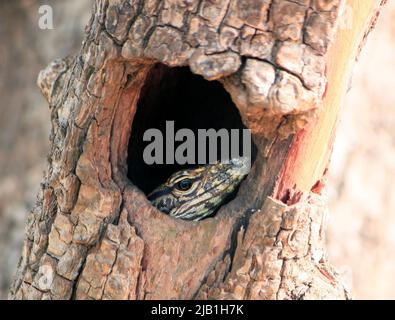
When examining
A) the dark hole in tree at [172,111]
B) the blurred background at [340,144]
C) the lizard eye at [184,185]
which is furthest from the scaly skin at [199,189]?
the blurred background at [340,144]

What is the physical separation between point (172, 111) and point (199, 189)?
2.33 feet

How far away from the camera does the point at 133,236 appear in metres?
4.28

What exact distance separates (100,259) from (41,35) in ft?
19.4

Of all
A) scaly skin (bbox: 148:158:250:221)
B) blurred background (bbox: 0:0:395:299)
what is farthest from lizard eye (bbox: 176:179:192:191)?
blurred background (bbox: 0:0:395:299)

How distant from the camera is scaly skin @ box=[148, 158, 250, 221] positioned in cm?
483

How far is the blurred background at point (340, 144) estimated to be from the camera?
918 centimetres

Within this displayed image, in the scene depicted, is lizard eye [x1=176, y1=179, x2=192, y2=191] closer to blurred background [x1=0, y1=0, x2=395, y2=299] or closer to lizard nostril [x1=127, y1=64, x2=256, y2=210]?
lizard nostril [x1=127, y1=64, x2=256, y2=210]

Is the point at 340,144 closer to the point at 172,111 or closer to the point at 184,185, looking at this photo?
the point at 172,111

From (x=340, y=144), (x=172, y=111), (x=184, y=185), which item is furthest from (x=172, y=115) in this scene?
(x=340, y=144)

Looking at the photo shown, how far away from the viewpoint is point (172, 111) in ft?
18.3

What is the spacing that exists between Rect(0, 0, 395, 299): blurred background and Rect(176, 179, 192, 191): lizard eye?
4.10 m

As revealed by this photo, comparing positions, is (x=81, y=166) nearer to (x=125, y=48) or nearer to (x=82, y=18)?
(x=125, y=48)

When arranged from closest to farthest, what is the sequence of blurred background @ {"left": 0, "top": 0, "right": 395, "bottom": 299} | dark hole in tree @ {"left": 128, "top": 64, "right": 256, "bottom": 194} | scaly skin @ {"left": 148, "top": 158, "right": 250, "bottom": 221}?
1. scaly skin @ {"left": 148, "top": 158, "right": 250, "bottom": 221}
2. dark hole in tree @ {"left": 128, "top": 64, "right": 256, "bottom": 194}
3. blurred background @ {"left": 0, "top": 0, "right": 395, "bottom": 299}

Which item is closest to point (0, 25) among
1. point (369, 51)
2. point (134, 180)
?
point (369, 51)
